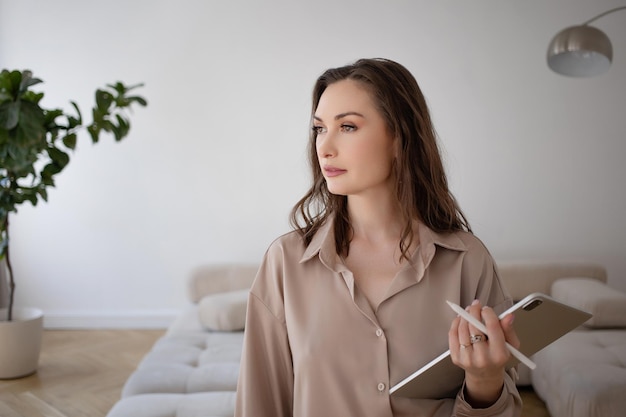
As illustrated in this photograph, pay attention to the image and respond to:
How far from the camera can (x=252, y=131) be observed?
16.8ft

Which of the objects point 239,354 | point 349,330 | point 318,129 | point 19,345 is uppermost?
point 318,129

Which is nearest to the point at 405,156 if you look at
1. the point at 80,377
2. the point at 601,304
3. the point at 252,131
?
the point at 601,304

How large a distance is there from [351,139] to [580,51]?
8.04 ft

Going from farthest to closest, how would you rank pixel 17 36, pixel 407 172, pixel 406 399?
pixel 17 36 < pixel 407 172 < pixel 406 399

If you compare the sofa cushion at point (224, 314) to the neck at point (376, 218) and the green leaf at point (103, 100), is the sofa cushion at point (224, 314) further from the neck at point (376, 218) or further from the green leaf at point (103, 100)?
the neck at point (376, 218)

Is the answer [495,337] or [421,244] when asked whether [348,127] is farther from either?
[495,337]

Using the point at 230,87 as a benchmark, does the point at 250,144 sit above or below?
below

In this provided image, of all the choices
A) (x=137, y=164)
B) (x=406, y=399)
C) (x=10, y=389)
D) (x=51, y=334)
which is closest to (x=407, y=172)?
(x=406, y=399)

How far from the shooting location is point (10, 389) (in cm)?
380

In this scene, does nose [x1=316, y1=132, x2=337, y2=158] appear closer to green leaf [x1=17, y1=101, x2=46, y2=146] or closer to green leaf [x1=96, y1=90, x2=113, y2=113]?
green leaf [x1=17, y1=101, x2=46, y2=146]

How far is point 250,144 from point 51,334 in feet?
6.95

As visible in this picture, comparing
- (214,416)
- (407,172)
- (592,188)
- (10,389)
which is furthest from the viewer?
(592,188)

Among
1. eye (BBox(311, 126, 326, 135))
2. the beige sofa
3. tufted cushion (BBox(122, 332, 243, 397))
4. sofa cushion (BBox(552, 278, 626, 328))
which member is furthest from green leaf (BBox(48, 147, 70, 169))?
sofa cushion (BBox(552, 278, 626, 328))

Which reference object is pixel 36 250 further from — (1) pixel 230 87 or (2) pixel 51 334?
(1) pixel 230 87
